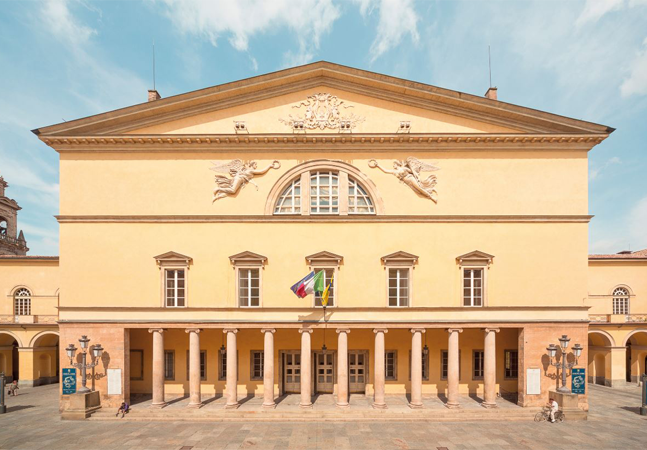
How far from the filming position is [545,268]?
1970 centimetres

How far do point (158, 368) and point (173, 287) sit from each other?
15.7 feet

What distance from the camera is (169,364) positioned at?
71.3ft

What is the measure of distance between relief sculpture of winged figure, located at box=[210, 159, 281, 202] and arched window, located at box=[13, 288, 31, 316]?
2194cm

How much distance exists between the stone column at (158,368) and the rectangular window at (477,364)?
19.4m

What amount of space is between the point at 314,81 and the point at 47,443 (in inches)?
913

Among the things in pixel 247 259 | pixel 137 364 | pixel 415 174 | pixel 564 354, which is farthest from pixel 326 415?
pixel 415 174

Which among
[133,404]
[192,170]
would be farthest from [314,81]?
[133,404]

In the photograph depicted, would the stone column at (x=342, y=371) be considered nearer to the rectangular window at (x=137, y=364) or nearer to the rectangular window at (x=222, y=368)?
the rectangular window at (x=222, y=368)

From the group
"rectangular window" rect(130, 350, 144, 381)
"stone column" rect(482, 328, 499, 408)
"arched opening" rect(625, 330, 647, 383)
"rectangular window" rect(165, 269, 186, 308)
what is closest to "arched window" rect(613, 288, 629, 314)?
"arched opening" rect(625, 330, 647, 383)

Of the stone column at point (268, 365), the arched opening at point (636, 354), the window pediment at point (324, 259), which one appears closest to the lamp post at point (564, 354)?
the window pediment at point (324, 259)

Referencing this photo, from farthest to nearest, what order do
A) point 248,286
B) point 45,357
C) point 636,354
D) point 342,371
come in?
point 45,357 < point 636,354 < point 248,286 < point 342,371

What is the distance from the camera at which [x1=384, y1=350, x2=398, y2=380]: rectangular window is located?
21511 mm

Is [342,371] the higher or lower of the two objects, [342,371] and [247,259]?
the lower

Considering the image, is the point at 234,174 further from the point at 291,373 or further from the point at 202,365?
the point at 291,373
